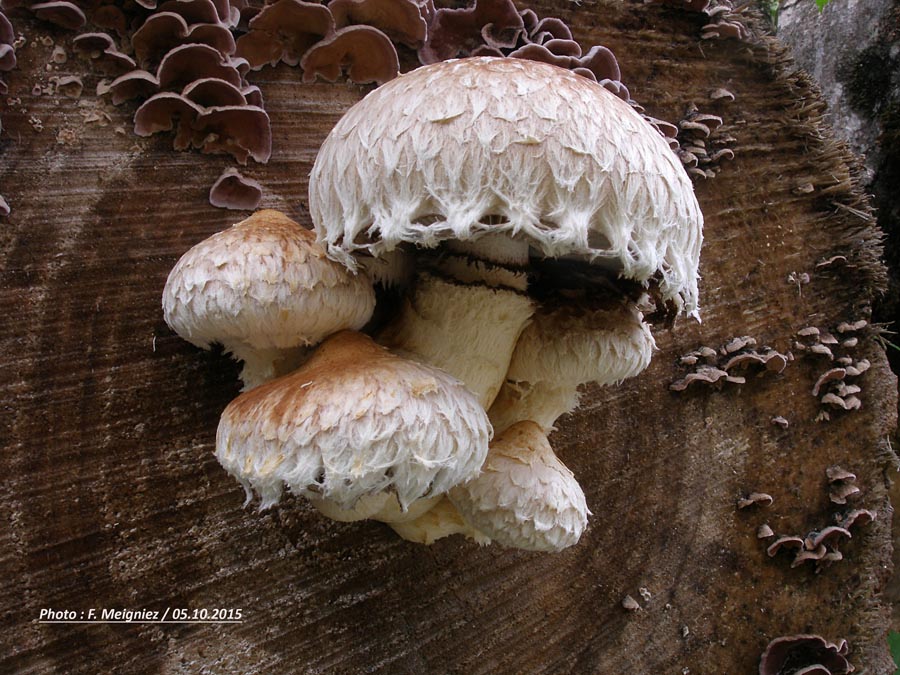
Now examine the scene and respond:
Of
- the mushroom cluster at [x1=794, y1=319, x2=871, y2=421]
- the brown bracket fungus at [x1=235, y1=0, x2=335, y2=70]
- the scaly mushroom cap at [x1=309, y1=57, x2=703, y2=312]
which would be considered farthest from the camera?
the mushroom cluster at [x1=794, y1=319, x2=871, y2=421]

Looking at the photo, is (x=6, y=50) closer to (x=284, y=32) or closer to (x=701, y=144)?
(x=284, y=32)

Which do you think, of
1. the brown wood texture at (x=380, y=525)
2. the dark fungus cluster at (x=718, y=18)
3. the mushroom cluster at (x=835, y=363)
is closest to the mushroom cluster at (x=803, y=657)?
the brown wood texture at (x=380, y=525)

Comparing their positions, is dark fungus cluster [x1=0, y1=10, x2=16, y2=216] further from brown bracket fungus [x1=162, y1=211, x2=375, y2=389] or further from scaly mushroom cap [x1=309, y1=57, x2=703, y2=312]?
scaly mushroom cap [x1=309, y1=57, x2=703, y2=312]

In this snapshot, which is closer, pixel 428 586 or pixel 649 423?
pixel 428 586

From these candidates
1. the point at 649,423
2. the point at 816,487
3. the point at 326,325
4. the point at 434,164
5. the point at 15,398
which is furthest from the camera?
the point at 816,487

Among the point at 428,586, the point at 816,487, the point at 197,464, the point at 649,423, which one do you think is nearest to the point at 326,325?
the point at 197,464

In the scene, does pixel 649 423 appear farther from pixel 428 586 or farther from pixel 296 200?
pixel 296 200

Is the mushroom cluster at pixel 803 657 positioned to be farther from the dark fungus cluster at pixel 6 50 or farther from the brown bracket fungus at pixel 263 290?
the dark fungus cluster at pixel 6 50

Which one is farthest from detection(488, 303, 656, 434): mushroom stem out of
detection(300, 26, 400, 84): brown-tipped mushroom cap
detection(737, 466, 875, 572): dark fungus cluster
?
detection(737, 466, 875, 572): dark fungus cluster
